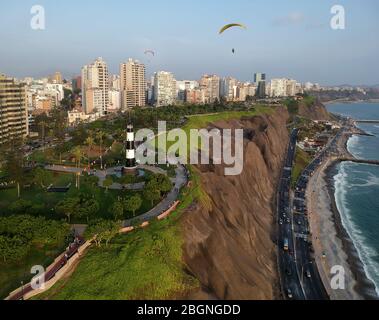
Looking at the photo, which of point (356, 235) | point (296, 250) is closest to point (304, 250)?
point (296, 250)

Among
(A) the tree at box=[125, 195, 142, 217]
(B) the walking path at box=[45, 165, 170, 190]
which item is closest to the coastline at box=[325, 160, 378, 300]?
(A) the tree at box=[125, 195, 142, 217]

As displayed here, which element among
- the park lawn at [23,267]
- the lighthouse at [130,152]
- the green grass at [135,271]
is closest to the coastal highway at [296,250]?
the green grass at [135,271]

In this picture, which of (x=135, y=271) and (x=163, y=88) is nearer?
(x=135, y=271)

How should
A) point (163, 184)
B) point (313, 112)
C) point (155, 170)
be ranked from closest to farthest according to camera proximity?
point (163, 184) < point (155, 170) < point (313, 112)

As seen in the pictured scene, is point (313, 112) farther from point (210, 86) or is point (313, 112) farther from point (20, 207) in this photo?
point (20, 207)

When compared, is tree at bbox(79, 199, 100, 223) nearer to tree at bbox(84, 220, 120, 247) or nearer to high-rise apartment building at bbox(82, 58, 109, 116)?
tree at bbox(84, 220, 120, 247)

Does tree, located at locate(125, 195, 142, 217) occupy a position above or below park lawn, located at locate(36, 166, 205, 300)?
above
